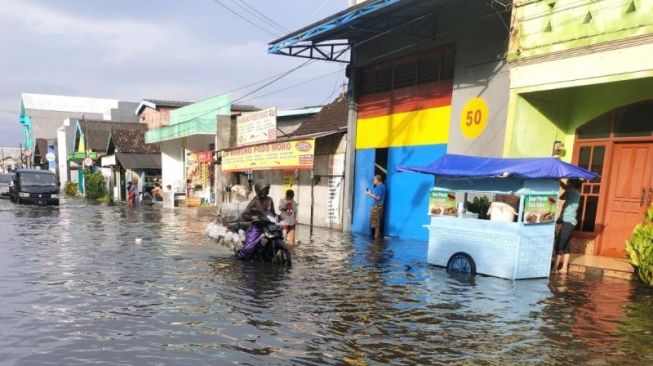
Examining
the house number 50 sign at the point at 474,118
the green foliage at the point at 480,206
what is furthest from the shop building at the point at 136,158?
the green foliage at the point at 480,206

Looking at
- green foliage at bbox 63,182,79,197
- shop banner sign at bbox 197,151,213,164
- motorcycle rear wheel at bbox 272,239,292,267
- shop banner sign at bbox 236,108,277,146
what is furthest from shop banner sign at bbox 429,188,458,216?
green foliage at bbox 63,182,79,197

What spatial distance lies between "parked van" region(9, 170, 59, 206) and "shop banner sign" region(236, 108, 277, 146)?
37.6 feet

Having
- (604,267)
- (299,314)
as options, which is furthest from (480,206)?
(299,314)

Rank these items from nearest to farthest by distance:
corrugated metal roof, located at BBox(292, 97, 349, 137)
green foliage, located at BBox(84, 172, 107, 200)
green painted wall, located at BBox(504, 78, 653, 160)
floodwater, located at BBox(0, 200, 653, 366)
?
1. floodwater, located at BBox(0, 200, 653, 366)
2. green painted wall, located at BBox(504, 78, 653, 160)
3. corrugated metal roof, located at BBox(292, 97, 349, 137)
4. green foliage, located at BBox(84, 172, 107, 200)

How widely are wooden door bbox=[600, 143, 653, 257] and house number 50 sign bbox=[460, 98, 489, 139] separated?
304cm

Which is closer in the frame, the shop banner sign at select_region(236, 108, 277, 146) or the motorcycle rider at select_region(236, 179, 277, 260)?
the motorcycle rider at select_region(236, 179, 277, 260)

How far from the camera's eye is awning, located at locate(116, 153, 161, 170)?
1431 inches

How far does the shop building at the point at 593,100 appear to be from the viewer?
8.58 metres

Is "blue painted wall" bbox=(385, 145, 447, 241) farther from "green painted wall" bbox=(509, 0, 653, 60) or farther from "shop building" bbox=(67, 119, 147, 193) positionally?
"shop building" bbox=(67, 119, 147, 193)

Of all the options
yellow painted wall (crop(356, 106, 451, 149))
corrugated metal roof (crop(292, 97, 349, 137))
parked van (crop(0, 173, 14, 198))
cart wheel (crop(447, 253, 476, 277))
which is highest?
corrugated metal roof (crop(292, 97, 349, 137))

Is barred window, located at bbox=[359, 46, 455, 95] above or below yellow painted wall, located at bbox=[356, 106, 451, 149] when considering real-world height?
above

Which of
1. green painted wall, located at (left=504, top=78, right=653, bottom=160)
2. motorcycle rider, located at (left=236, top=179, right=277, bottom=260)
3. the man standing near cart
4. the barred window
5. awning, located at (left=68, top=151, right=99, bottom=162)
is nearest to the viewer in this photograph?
motorcycle rider, located at (left=236, top=179, right=277, bottom=260)

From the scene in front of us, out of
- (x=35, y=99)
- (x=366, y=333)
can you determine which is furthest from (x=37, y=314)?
(x=35, y=99)

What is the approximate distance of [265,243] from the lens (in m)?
9.39
